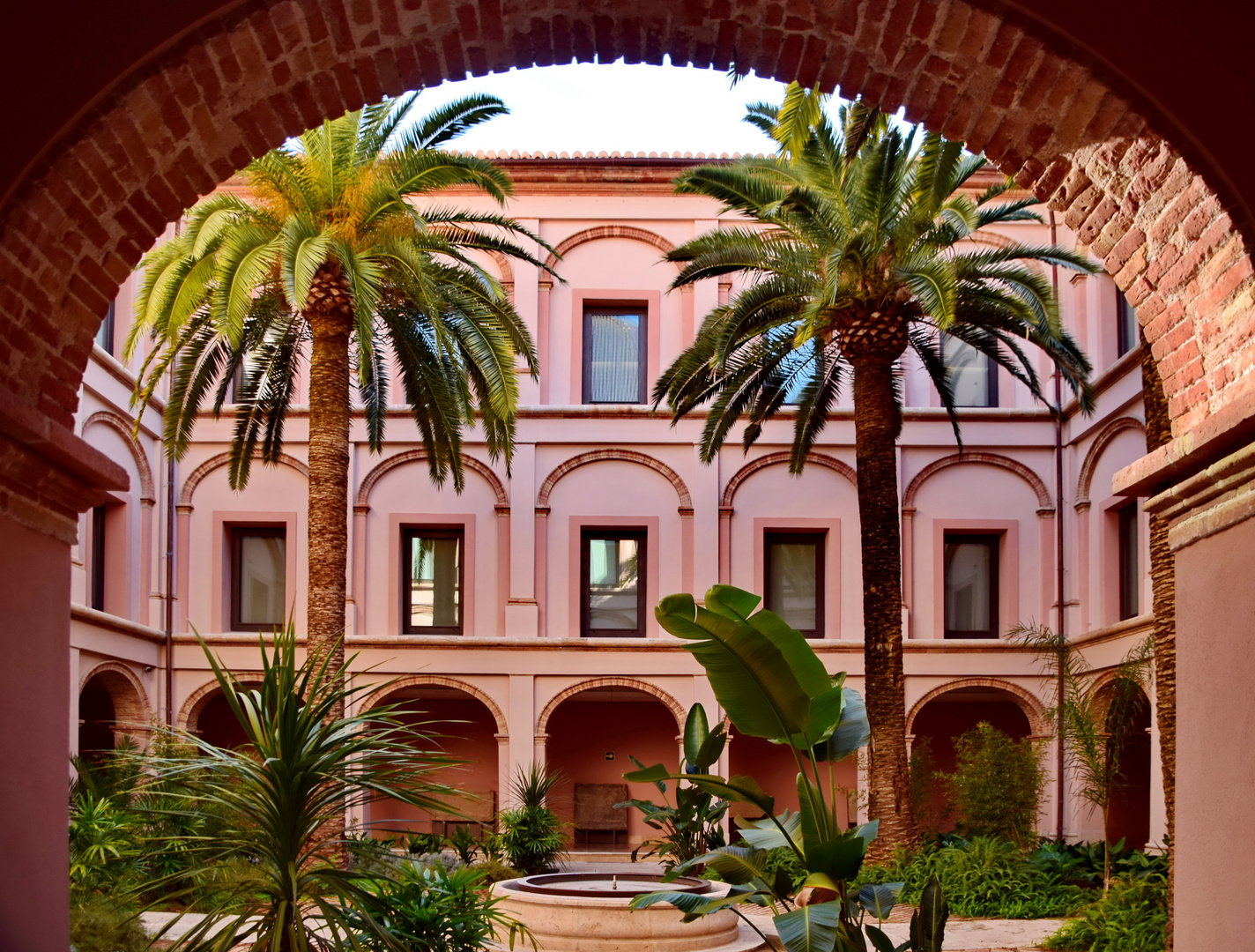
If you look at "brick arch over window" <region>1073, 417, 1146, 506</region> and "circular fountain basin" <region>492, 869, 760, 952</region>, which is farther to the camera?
"brick arch over window" <region>1073, 417, 1146, 506</region>

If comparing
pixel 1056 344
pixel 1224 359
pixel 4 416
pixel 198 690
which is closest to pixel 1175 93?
pixel 1224 359

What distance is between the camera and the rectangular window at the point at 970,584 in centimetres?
2294

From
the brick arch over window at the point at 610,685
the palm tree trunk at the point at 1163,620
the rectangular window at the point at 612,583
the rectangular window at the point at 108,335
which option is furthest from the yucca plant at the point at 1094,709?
the rectangular window at the point at 108,335

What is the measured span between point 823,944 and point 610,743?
1734 centimetres

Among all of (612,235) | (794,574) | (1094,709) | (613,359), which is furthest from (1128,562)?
(612,235)

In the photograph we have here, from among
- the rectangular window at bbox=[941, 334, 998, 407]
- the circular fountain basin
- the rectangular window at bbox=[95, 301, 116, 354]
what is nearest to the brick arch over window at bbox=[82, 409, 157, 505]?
the rectangular window at bbox=[95, 301, 116, 354]

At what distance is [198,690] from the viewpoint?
22172 mm

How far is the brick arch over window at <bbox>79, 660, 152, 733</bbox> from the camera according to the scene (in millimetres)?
Result: 20578

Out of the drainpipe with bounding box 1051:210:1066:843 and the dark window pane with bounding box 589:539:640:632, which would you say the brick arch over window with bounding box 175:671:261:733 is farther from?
the drainpipe with bounding box 1051:210:1066:843

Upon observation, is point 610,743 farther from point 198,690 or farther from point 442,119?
point 442,119

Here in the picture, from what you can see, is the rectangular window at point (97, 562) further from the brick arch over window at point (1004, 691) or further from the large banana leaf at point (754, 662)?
the large banana leaf at point (754, 662)

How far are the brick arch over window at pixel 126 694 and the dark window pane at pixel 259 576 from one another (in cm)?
236

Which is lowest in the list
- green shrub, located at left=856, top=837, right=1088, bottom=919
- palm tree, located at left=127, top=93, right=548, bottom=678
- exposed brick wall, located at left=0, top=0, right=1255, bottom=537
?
green shrub, located at left=856, top=837, right=1088, bottom=919

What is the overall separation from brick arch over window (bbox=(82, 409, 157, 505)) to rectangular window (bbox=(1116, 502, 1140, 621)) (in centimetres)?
1438
